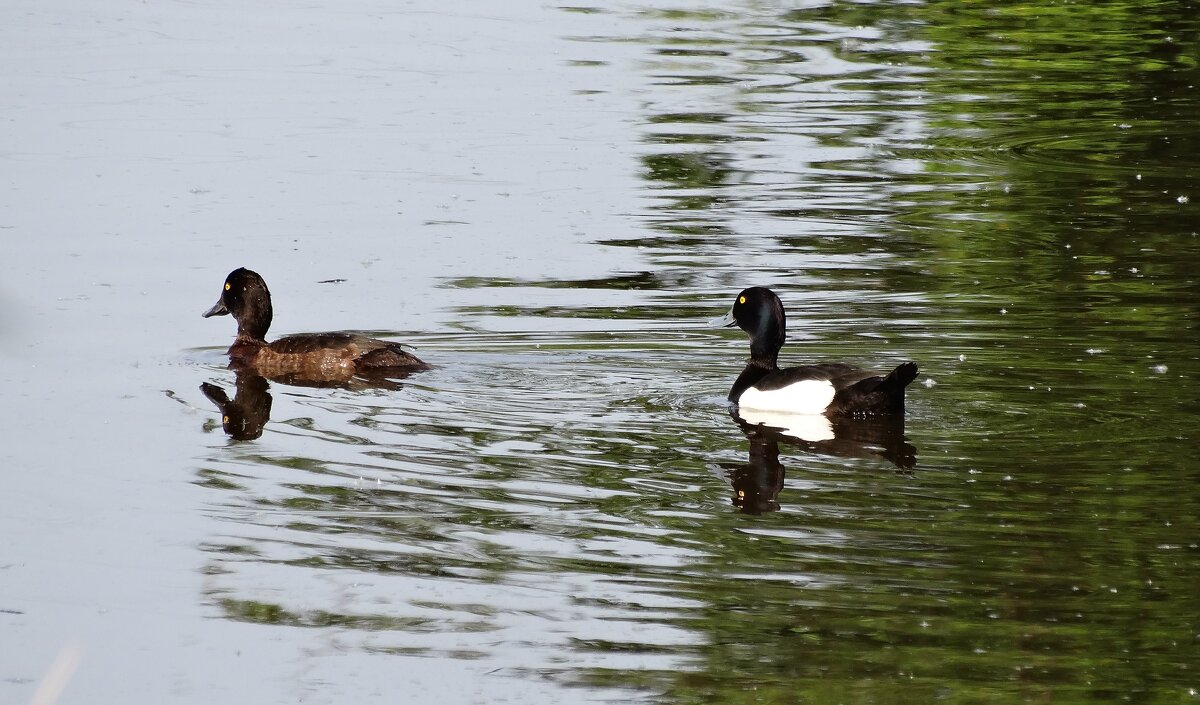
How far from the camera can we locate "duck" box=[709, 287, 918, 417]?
10070 mm

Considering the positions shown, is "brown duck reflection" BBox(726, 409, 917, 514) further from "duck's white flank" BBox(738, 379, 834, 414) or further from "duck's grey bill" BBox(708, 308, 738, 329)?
"duck's grey bill" BBox(708, 308, 738, 329)

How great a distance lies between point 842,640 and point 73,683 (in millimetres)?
2954

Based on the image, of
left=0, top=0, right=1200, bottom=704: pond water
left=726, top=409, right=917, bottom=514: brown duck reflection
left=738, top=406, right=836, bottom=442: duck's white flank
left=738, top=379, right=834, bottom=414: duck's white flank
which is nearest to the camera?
left=0, top=0, right=1200, bottom=704: pond water

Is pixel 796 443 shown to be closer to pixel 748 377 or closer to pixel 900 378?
pixel 900 378

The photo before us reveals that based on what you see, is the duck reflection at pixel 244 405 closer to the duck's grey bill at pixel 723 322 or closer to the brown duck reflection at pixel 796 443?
the brown duck reflection at pixel 796 443

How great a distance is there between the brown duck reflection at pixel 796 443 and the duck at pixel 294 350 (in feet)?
7.58

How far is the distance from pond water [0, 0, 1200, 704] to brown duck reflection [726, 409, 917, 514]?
6 centimetres

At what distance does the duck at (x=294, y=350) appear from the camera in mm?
11203

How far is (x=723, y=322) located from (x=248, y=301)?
131 inches

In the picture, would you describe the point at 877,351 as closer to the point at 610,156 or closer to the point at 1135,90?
the point at 610,156

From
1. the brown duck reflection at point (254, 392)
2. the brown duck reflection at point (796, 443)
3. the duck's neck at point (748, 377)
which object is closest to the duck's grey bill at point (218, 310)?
the brown duck reflection at point (254, 392)

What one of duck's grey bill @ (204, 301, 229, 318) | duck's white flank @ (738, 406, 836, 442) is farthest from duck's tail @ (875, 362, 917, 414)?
duck's grey bill @ (204, 301, 229, 318)

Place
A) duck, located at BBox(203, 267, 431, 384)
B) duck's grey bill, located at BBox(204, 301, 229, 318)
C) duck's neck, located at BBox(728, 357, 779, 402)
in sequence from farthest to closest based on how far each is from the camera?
duck's grey bill, located at BBox(204, 301, 229, 318)
duck, located at BBox(203, 267, 431, 384)
duck's neck, located at BBox(728, 357, 779, 402)

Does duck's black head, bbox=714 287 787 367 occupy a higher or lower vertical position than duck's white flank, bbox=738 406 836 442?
higher
